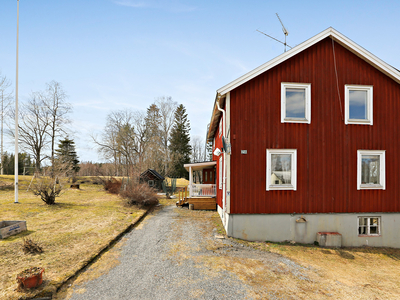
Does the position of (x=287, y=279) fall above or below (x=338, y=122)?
below

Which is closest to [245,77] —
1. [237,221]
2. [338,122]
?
[338,122]

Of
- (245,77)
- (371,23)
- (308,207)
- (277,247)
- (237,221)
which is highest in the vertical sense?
(371,23)

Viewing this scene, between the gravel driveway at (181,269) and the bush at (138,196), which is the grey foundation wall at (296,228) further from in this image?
the bush at (138,196)

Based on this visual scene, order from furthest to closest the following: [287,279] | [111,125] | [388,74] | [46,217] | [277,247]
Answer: [111,125]
[46,217]
[388,74]
[277,247]
[287,279]

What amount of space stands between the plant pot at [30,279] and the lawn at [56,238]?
0.12 m

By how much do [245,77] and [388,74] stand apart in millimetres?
6270

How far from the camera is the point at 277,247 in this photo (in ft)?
26.7

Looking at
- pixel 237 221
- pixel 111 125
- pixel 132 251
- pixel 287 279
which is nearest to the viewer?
pixel 287 279

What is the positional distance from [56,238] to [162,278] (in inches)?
191

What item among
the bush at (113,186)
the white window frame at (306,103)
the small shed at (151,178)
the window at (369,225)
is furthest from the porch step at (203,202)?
the bush at (113,186)

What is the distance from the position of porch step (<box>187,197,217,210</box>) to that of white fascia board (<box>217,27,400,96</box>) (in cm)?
797

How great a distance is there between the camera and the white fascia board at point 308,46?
347 inches

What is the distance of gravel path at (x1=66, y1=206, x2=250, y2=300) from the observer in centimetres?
468

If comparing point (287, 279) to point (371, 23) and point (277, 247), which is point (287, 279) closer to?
point (277, 247)
